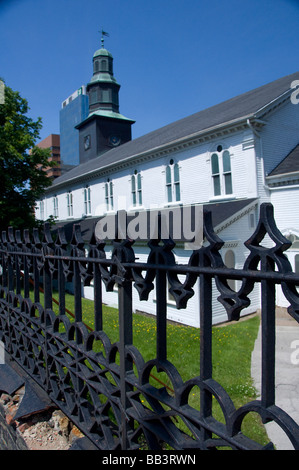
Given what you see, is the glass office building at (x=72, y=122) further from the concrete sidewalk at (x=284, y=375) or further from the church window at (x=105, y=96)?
the concrete sidewalk at (x=284, y=375)

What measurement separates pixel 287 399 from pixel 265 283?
6.31 meters

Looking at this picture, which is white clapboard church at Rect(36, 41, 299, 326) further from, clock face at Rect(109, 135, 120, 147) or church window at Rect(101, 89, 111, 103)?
church window at Rect(101, 89, 111, 103)

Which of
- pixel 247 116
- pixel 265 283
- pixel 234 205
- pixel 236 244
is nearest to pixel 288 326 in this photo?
pixel 236 244

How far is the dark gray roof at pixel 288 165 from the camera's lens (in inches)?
536

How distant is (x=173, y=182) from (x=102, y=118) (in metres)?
17.3

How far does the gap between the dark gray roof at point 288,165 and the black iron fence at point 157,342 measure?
1271 centimetres

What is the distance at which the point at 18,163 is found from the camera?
17.0 m

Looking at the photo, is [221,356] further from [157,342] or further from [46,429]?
[157,342]

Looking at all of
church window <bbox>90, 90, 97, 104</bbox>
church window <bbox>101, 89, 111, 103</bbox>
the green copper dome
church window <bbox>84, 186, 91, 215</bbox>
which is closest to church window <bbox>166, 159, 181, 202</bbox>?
church window <bbox>84, 186, 91, 215</bbox>

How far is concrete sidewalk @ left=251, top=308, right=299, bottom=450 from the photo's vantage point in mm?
5422

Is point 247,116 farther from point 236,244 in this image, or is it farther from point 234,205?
point 236,244

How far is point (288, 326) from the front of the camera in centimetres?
1164

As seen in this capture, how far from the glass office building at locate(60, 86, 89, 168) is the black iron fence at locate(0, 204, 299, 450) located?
329ft

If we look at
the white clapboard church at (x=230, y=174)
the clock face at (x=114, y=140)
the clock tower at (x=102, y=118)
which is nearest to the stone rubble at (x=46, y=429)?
the white clapboard church at (x=230, y=174)
